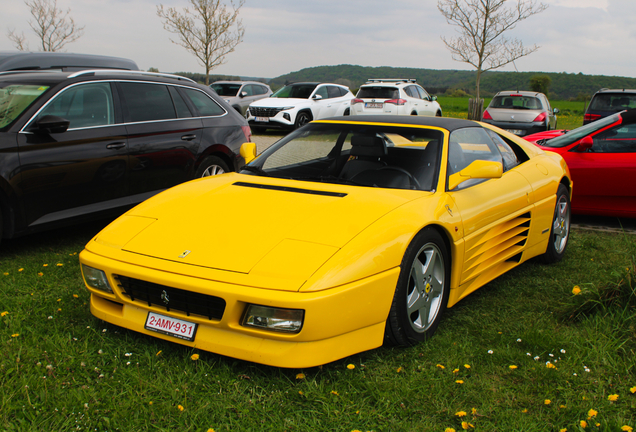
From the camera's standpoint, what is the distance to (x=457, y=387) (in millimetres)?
2693

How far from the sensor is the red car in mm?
5918

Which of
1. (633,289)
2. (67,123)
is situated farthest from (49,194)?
(633,289)

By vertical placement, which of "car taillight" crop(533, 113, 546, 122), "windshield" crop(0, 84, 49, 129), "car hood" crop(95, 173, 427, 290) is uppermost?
"windshield" crop(0, 84, 49, 129)

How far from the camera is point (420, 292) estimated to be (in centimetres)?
308

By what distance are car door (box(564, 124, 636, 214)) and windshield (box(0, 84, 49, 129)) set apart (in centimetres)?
559

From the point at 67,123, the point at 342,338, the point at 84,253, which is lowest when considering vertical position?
the point at 342,338

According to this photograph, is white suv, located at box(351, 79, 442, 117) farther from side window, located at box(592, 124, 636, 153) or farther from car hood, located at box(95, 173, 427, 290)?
car hood, located at box(95, 173, 427, 290)

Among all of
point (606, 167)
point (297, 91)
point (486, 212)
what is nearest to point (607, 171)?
point (606, 167)

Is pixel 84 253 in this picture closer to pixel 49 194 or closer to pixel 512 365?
pixel 49 194

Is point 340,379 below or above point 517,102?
below

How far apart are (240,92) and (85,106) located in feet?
47.5

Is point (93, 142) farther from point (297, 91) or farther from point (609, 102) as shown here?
point (609, 102)

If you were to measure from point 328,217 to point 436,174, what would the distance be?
0.92 m

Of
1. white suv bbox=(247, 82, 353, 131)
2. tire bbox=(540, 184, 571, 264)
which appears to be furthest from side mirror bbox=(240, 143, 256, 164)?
white suv bbox=(247, 82, 353, 131)
